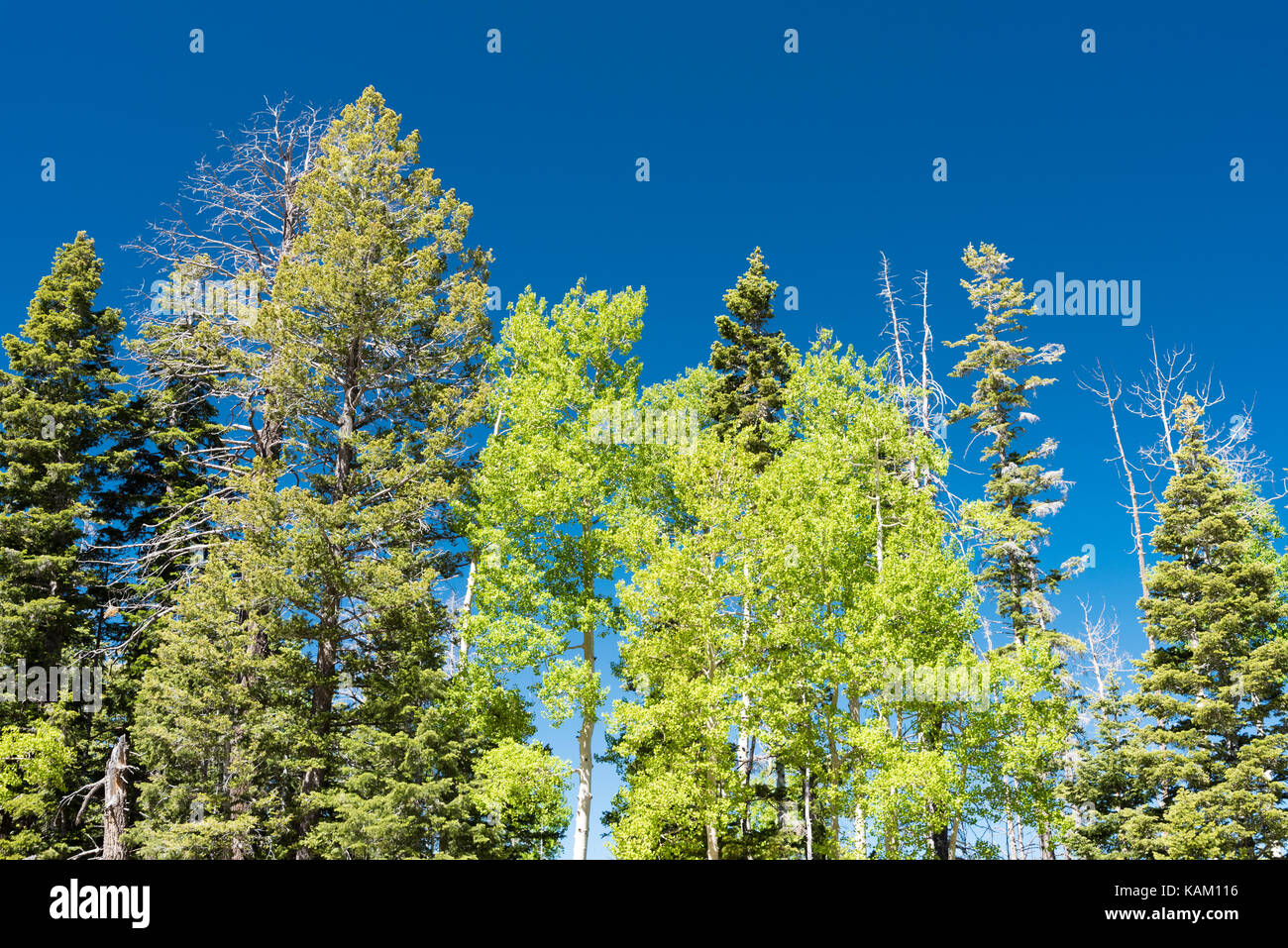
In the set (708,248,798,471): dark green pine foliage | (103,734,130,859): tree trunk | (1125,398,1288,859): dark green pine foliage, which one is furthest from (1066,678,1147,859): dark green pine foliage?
(103,734,130,859): tree trunk

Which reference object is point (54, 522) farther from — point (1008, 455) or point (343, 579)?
point (1008, 455)

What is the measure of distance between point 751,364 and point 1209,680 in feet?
50.8

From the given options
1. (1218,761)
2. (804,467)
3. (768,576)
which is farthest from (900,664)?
(1218,761)

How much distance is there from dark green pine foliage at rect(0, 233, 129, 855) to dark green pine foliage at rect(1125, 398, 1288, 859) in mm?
26653

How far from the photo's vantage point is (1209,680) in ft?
70.1

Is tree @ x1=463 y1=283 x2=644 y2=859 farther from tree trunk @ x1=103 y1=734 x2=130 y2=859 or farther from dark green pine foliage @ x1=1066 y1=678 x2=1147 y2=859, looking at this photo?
dark green pine foliage @ x1=1066 y1=678 x2=1147 y2=859

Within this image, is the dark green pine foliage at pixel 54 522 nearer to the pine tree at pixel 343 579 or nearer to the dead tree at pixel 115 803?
the dead tree at pixel 115 803

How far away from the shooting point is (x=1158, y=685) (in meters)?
21.9

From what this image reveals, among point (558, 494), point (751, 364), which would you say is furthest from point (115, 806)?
point (751, 364)

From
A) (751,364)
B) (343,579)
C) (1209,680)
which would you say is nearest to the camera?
(343,579)

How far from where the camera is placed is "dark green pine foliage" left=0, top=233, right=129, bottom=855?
19312 mm

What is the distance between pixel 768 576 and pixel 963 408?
1264cm

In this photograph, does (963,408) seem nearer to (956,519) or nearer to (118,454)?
(956,519)

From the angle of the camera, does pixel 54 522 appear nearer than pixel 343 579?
No
